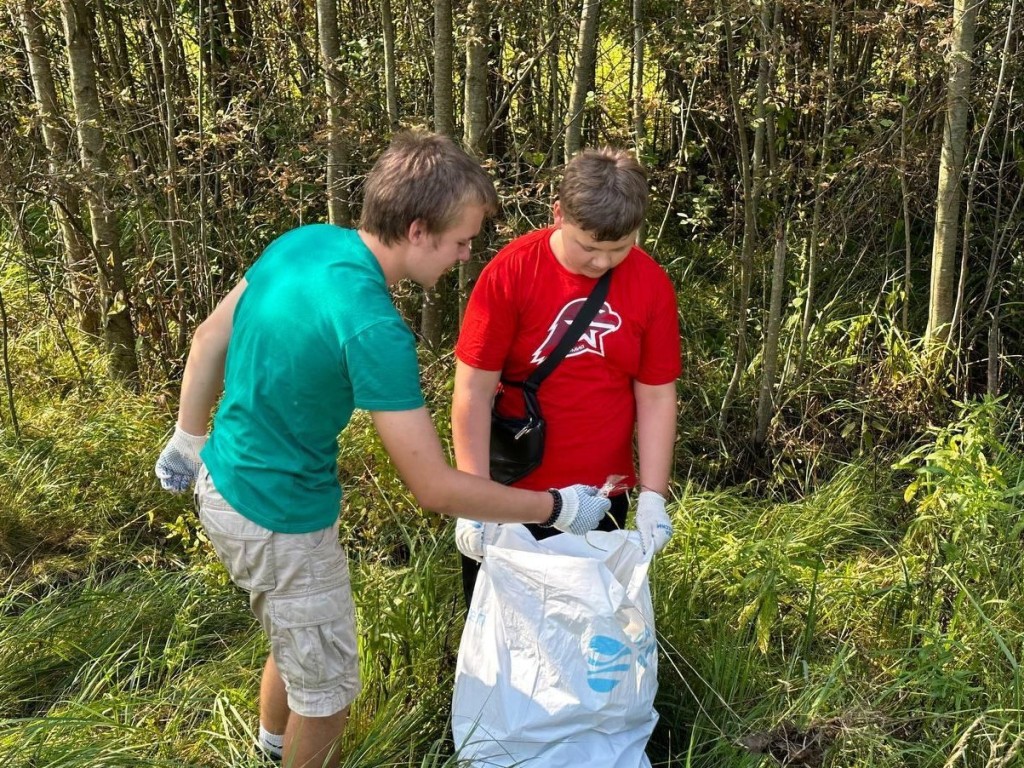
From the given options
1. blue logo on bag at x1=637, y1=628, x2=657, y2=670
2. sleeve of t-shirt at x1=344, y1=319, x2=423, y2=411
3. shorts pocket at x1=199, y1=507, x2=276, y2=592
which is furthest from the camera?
blue logo on bag at x1=637, y1=628, x2=657, y2=670

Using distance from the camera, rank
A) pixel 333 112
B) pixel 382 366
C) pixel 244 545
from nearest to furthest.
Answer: pixel 382 366 < pixel 244 545 < pixel 333 112

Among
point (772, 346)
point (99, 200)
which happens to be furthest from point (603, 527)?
point (99, 200)

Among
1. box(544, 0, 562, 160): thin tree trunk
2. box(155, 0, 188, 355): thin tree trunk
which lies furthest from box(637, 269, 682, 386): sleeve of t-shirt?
box(155, 0, 188, 355): thin tree trunk

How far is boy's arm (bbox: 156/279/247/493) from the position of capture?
6.98 ft

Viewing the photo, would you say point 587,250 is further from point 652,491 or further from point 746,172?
point 746,172

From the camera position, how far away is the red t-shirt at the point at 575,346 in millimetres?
2254

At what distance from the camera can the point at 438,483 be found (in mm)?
1833

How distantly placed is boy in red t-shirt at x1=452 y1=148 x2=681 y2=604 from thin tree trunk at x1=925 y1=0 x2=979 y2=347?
1.83m

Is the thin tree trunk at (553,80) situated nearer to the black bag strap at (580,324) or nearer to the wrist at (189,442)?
the black bag strap at (580,324)

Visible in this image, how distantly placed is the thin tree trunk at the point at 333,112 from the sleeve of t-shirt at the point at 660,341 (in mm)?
1586

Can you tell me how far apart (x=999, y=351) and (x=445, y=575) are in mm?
2405

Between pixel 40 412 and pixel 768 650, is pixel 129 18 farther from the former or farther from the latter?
pixel 768 650

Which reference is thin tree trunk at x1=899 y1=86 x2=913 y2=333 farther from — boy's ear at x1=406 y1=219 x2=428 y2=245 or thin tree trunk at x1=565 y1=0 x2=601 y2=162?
boy's ear at x1=406 y1=219 x2=428 y2=245

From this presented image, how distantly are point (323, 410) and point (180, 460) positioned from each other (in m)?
0.61
